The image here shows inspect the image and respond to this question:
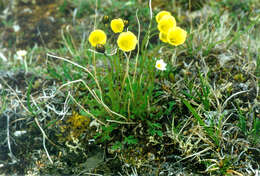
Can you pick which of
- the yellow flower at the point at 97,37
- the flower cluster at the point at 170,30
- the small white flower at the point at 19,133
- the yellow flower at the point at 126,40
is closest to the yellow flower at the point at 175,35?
the flower cluster at the point at 170,30

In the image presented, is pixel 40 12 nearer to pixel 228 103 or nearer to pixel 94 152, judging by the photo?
pixel 94 152

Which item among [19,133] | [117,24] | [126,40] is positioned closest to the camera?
[126,40]

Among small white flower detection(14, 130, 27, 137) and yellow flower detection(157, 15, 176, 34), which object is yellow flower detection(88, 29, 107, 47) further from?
small white flower detection(14, 130, 27, 137)

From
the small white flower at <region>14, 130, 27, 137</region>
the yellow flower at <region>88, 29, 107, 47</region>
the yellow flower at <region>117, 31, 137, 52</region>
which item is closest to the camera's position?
the yellow flower at <region>117, 31, 137, 52</region>

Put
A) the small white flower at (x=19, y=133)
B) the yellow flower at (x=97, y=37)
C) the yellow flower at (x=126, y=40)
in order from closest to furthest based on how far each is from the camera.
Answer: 1. the yellow flower at (x=126, y=40)
2. the yellow flower at (x=97, y=37)
3. the small white flower at (x=19, y=133)

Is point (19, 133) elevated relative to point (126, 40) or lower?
lower

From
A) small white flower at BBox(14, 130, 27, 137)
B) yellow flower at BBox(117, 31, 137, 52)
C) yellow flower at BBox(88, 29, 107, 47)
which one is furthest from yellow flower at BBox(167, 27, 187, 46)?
small white flower at BBox(14, 130, 27, 137)

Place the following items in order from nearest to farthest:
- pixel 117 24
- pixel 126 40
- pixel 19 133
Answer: pixel 126 40
pixel 117 24
pixel 19 133

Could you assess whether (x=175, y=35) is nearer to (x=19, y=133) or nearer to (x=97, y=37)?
(x=97, y=37)

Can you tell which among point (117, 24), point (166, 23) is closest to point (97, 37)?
point (117, 24)

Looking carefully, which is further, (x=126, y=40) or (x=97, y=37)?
(x=97, y=37)

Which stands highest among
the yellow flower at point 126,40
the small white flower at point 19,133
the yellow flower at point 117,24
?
the yellow flower at point 117,24

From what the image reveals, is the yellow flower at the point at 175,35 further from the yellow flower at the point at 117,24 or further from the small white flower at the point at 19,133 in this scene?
the small white flower at the point at 19,133
